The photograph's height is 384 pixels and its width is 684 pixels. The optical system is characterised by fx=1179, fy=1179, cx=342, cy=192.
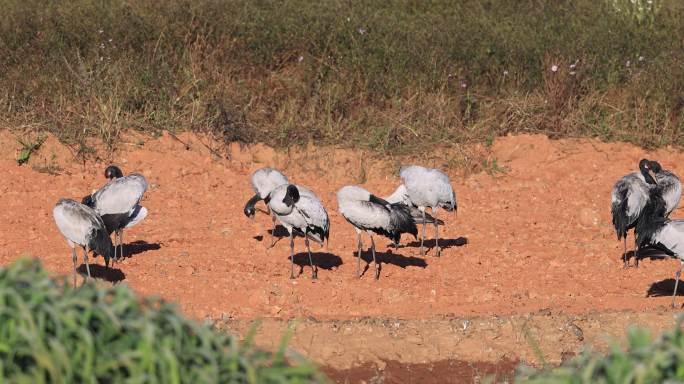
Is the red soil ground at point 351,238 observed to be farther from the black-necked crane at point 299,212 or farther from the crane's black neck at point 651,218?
the crane's black neck at point 651,218

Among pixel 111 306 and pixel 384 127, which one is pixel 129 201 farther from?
pixel 111 306

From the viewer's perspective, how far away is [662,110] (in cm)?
1686

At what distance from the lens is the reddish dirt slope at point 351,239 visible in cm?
1163

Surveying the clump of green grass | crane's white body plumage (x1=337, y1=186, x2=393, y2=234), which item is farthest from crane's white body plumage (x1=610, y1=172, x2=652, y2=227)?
the clump of green grass

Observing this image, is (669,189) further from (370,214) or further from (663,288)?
(370,214)

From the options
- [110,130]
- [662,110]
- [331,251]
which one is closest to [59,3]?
[110,130]

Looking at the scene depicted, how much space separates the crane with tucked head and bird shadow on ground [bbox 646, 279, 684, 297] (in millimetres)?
5550

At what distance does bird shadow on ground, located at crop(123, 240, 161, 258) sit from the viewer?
43.4ft

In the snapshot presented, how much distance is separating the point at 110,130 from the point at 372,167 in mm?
3570

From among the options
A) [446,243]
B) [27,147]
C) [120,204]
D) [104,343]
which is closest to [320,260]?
[446,243]

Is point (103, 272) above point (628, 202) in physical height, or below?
below

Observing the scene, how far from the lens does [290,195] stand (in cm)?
1234

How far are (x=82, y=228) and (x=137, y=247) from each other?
6.38 feet

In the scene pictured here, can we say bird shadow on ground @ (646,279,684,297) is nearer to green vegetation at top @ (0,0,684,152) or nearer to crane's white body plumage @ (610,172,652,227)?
crane's white body plumage @ (610,172,652,227)
